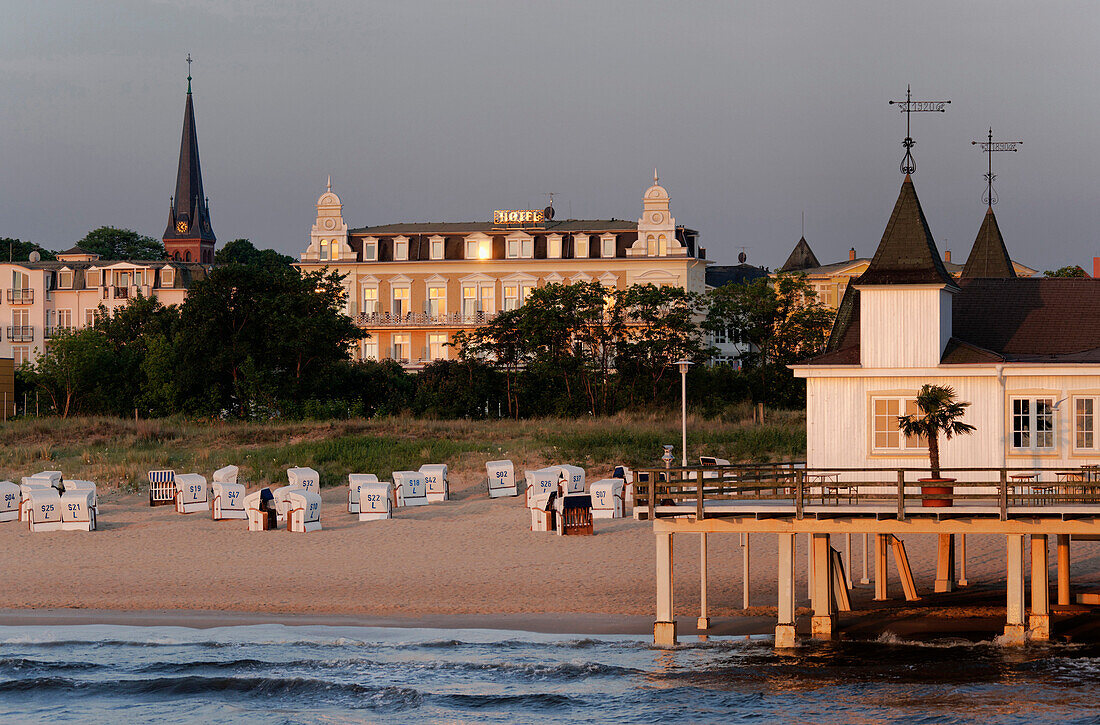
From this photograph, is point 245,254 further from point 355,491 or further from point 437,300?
point 355,491

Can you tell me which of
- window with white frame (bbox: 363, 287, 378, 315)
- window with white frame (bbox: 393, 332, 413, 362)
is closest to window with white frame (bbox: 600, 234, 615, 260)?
window with white frame (bbox: 393, 332, 413, 362)

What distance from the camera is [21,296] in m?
94.4

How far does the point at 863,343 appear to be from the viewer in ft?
82.9

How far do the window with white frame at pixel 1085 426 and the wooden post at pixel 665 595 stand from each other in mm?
8344

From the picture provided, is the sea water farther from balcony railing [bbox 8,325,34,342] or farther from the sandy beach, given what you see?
balcony railing [bbox 8,325,34,342]

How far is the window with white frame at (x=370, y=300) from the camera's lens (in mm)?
80000

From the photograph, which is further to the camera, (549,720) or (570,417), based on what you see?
(570,417)

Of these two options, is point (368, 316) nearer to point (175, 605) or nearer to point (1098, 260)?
point (1098, 260)

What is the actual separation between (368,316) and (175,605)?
54.6 m

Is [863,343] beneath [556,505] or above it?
above

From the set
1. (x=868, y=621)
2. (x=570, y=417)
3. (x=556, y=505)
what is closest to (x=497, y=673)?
(x=868, y=621)

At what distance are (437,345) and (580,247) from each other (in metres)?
10.2

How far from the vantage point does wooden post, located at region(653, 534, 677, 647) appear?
21.9m

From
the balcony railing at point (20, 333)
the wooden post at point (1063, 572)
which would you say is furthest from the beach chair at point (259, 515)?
the balcony railing at point (20, 333)
